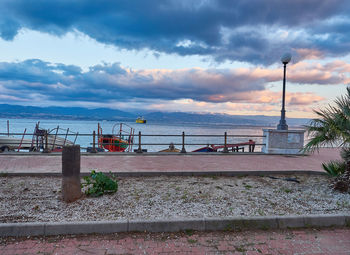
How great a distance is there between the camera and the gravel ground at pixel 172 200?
14.0 ft

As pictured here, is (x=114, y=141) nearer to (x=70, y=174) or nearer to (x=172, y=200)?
(x=70, y=174)

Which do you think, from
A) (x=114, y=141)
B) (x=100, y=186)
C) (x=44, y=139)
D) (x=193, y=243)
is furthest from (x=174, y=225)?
(x=114, y=141)

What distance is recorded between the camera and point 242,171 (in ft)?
25.9

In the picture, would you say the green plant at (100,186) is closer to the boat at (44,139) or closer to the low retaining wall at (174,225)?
the low retaining wall at (174,225)

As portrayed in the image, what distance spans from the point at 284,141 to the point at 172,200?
9692 mm

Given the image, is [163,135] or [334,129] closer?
[334,129]

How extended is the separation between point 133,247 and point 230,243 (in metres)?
1.33

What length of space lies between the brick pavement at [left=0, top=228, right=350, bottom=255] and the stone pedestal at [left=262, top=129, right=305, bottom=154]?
9433mm

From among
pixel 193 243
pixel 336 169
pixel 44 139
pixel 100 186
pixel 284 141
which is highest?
pixel 284 141

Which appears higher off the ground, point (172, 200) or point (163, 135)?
point (163, 135)

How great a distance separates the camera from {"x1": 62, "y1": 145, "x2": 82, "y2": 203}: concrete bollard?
16.0 ft

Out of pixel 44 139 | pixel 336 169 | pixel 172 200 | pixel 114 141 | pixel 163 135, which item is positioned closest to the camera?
pixel 172 200

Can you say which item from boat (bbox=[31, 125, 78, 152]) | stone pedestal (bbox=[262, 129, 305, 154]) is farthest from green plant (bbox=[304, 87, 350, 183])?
boat (bbox=[31, 125, 78, 152])

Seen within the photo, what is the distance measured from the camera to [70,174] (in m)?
4.89
